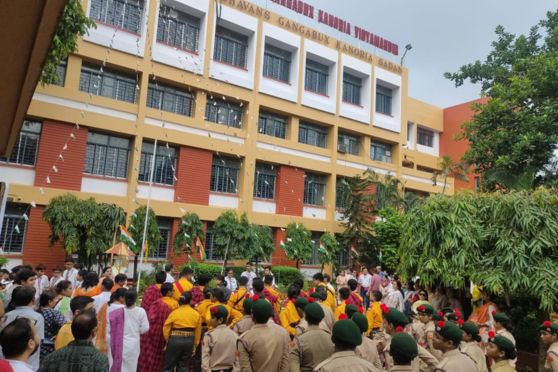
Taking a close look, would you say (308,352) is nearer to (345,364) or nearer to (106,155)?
(345,364)

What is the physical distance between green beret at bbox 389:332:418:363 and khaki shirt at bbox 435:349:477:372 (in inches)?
25.8

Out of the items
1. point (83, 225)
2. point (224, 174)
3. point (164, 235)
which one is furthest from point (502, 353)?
point (224, 174)

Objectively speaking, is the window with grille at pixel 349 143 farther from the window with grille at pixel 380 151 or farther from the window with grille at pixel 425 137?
the window with grille at pixel 425 137

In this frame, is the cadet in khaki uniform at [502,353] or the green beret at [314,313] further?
the green beret at [314,313]

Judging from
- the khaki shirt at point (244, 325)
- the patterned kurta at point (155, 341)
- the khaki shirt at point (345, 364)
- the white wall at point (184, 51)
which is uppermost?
the white wall at point (184, 51)

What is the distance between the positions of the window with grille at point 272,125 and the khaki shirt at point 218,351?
55.9ft

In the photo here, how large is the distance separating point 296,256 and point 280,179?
4055 mm

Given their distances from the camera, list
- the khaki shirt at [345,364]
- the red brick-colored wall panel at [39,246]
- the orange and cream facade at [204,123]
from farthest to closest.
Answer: the orange and cream facade at [204,123] < the red brick-colored wall panel at [39,246] < the khaki shirt at [345,364]

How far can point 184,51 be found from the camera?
62.3 feet

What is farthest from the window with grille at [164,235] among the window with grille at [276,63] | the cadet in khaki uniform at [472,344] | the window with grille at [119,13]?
the cadet in khaki uniform at [472,344]

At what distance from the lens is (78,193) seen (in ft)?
51.8

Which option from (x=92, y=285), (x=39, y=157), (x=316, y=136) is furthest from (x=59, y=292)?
(x=316, y=136)

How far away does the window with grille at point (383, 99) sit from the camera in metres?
27.2

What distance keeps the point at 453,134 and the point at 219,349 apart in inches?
1159
